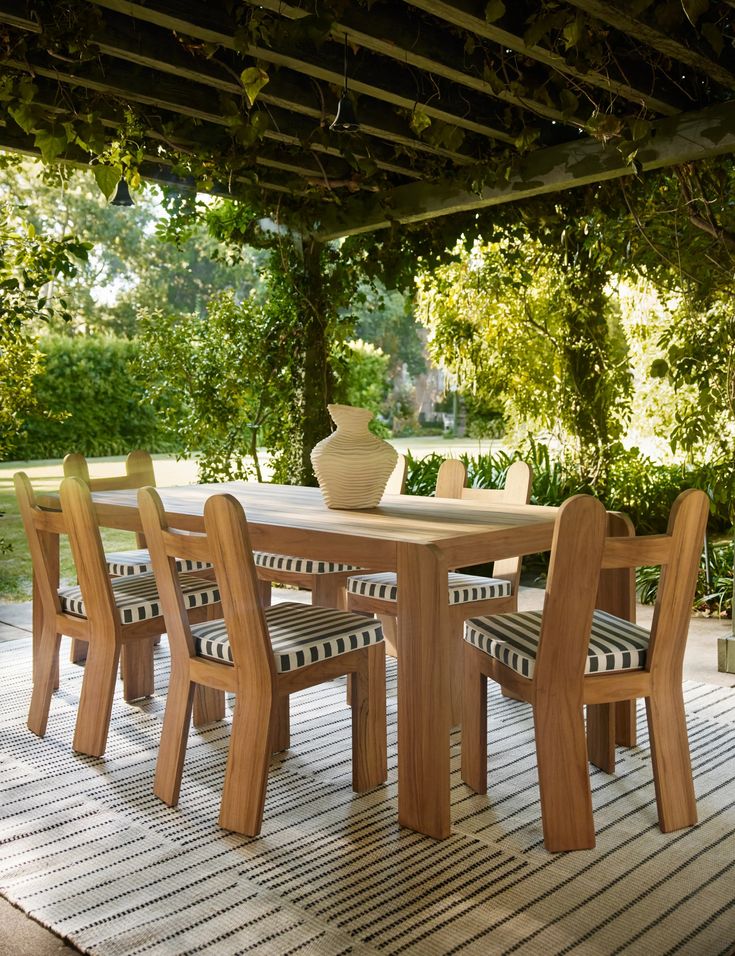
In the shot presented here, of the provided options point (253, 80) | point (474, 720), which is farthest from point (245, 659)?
point (253, 80)

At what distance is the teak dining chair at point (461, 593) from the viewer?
3582mm

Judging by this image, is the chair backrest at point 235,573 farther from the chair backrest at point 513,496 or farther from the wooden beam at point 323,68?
the wooden beam at point 323,68

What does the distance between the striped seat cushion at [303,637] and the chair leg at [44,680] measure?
85 cm

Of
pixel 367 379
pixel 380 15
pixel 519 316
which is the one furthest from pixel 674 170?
pixel 367 379

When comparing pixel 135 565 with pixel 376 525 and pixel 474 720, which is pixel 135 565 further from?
pixel 474 720

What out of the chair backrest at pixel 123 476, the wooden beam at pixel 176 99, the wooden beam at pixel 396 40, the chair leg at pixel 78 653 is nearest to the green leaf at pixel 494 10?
the wooden beam at pixel 396 40

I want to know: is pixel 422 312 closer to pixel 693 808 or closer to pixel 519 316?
pixel 519 316

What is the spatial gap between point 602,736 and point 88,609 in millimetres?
1815

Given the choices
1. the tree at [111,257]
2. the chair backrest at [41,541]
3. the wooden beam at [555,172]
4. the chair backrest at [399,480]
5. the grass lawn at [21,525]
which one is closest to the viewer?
the chair backrest at [41,541]

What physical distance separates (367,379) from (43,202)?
28.1 feet

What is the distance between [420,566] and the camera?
2.57 m

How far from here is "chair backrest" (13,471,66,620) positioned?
340 cm

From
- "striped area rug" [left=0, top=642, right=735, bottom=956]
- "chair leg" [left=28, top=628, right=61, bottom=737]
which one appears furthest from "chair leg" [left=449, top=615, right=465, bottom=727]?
"chair leg" [left=28, top=628, right=61, bottom=737]

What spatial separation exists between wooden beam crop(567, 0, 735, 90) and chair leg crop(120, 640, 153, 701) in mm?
2898
